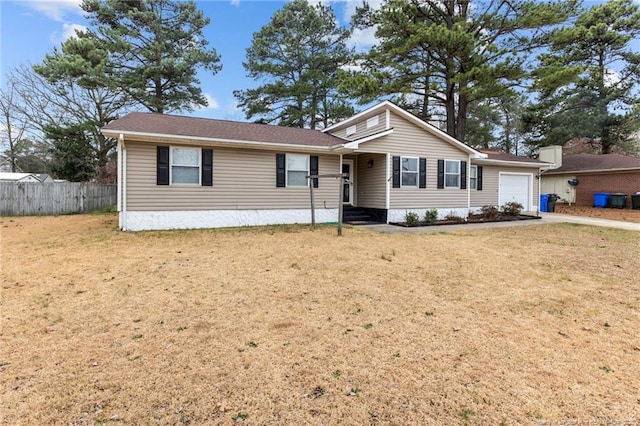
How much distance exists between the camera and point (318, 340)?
3012 millimetres

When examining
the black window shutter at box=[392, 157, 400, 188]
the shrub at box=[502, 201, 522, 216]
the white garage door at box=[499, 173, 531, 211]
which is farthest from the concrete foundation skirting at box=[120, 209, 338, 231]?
the white garage door at box=[499, 173, 531, 211]

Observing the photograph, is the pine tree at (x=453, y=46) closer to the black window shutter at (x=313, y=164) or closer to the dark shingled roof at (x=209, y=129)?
the dark shingled roof at (x=209, y=129)

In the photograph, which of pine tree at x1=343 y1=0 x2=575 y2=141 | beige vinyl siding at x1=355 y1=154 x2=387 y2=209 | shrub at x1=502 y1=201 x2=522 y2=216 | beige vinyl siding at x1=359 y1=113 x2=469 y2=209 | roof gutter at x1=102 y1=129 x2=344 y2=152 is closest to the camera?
roof gutter at x1=102 y1=129 x2=344 y2=152

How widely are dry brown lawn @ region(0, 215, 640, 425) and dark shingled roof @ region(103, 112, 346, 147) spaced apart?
4.81m

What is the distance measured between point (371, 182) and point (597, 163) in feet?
54.1

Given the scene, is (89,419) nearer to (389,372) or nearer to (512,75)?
(389,372)

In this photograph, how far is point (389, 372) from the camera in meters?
2.50

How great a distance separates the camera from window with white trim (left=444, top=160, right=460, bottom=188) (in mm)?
13430

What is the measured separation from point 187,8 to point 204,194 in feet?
54.3

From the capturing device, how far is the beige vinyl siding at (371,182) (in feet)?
40.4

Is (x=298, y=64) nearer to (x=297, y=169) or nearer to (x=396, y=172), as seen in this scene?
(x=297, y=169)

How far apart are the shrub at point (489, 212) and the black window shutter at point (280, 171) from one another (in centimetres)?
859

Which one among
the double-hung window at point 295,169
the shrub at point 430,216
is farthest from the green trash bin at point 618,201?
the double-hung window at point 295,169

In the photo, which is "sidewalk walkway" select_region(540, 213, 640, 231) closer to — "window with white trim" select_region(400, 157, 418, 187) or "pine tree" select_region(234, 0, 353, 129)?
"window with white trim" select_region(400, 157, 418, 187)
